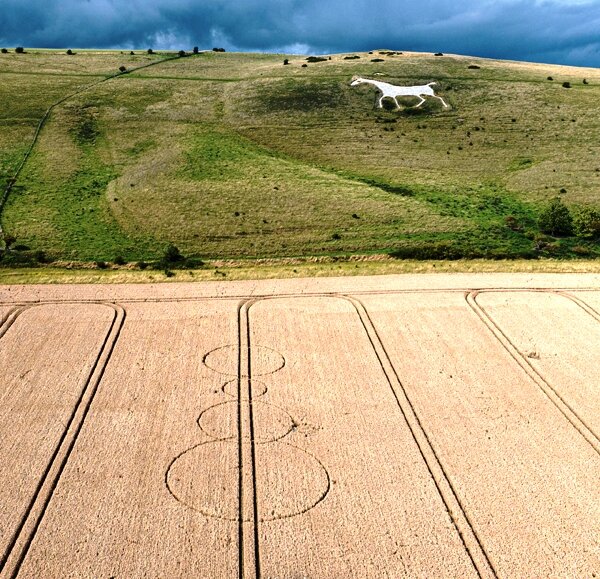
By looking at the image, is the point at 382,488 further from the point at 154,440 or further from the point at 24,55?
the point at 24,55

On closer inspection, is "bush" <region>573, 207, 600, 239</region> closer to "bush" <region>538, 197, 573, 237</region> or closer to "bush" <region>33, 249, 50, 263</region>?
"bush" <region>538, 197, 573, 237</region>

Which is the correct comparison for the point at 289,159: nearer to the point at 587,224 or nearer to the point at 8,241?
the point at 8,241

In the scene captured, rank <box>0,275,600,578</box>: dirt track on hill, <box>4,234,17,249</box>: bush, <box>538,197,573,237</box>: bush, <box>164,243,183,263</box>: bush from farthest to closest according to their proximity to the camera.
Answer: <box>538,197,573,237</box>: bush
<box>4,234,17,249</box>: bush
<box>164,243,183,263</box>: bush
<box>0,275,600,578</box>: dirt track on hill

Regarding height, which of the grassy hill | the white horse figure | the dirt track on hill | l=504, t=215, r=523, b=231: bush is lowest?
the dirt track on hill

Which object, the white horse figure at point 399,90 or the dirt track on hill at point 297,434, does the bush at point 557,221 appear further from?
the white horse figure at point 399,90

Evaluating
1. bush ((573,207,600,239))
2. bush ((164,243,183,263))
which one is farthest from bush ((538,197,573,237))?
bush ((164,243,183,263))

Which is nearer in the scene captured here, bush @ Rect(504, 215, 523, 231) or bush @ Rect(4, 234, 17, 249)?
bush @ Rect(4, 234, 17, 249)
